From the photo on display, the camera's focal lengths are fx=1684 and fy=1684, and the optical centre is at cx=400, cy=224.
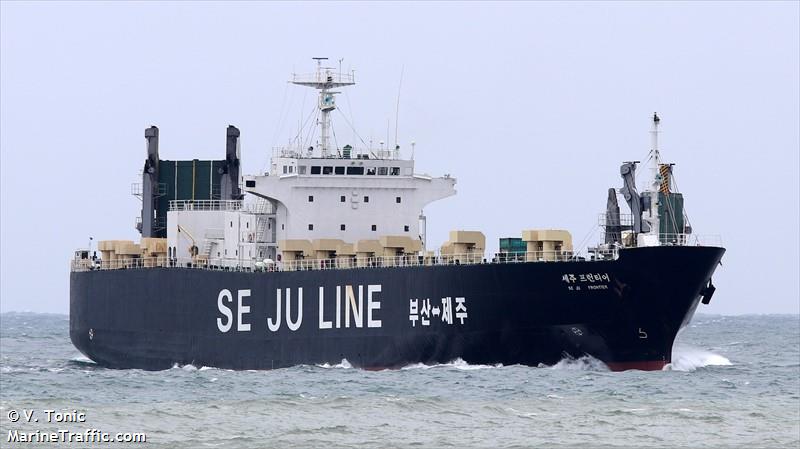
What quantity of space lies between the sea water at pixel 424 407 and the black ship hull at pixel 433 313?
79 centimetres

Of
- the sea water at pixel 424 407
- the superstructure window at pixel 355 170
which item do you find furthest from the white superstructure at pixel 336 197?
the sea water at pixel 424 407

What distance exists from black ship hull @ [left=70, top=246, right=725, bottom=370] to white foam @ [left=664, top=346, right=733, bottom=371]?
1.90 metres

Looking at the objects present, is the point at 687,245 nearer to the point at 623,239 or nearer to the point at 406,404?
the point at 623,239

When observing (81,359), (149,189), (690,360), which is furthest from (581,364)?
(81,359)

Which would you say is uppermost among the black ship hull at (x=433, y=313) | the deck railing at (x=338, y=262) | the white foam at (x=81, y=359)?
the deck railing at (x=338, y=262)

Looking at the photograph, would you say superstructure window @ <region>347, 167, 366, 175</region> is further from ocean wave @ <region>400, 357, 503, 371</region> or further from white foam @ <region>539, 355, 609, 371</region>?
white foam @ <region>539, 355, 609, 371</region>

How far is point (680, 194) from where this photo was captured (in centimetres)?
5375

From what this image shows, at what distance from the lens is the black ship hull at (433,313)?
49.8 meters

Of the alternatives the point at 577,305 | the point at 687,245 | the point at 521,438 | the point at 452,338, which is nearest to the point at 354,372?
the point at 452,338

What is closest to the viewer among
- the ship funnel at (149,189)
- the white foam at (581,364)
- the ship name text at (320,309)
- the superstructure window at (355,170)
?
the white foam at (581,364)

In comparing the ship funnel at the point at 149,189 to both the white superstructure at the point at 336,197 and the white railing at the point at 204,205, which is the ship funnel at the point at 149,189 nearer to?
the white railing at the point at 204,205

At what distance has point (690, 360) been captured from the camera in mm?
55812

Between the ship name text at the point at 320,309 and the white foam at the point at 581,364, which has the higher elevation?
the ship name text at the point at 320,309

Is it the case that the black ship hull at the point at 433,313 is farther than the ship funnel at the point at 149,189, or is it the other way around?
the ship funnel at the point at 149,189
